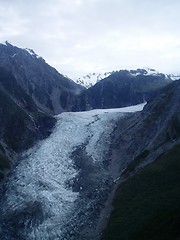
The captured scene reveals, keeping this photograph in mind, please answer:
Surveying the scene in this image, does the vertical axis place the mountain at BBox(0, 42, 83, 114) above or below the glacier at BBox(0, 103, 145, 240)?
above

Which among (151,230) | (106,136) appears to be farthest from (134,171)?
(106,136)

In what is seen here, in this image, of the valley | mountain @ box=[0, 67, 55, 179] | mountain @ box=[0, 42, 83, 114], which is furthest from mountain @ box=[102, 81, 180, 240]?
mountain @ box=[0, 42, 83, 114]

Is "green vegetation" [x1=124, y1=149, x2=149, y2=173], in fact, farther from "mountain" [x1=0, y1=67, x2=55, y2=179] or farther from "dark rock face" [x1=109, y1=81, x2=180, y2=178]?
"mountain" [x1=0, y1=67, x2=55, y2=179]

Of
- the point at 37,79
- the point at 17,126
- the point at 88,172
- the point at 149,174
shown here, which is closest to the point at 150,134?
the point at 88,172

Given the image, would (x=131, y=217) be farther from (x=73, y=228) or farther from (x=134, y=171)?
(x=134, y=171)

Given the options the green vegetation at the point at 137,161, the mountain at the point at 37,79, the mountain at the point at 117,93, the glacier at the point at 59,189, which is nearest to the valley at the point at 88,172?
the glacier at the point at 59,189

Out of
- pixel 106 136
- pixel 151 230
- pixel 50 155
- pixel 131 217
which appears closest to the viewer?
pixel 151 230
